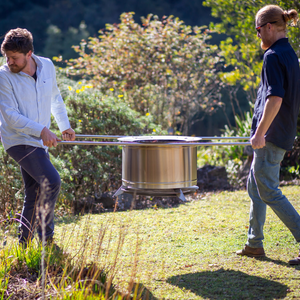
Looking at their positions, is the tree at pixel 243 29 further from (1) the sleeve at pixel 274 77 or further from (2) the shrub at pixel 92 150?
(1) the sleeve at pixel 274 77

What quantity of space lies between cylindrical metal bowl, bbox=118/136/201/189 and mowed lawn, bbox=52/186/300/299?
320 millimetres

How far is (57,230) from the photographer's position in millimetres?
4457

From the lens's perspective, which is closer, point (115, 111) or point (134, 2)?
point (115, 111)

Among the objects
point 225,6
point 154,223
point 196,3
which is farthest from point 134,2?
point 154,223

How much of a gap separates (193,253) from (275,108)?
153 cm

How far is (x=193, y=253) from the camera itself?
363 centimetres

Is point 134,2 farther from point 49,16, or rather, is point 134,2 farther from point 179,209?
point 179,209

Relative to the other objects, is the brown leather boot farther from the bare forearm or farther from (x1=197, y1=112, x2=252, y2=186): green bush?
(x1=197, y1=112, x2=252, y2=186): green bush

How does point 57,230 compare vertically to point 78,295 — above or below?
below

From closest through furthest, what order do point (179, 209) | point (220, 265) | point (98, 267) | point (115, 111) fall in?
1. point (98, 267)
2. point (220, 265)
3. point (179, 209)
4. point (115, 111)

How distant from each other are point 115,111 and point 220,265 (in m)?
3.54

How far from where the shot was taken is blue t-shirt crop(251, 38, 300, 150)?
295cm

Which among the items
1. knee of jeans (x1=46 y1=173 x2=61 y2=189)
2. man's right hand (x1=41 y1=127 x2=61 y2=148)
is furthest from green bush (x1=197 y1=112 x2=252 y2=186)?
man's right hand (x1=41 y1=127 x2=61 y2=148)

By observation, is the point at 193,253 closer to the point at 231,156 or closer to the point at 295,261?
the point at 295,261
